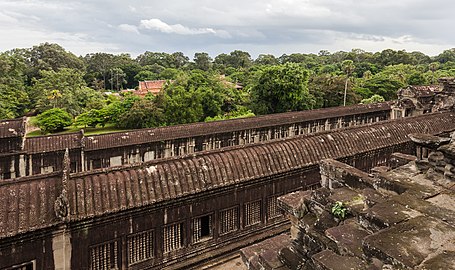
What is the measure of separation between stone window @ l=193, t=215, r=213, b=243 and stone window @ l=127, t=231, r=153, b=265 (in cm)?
97

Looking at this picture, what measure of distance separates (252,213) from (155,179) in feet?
8.27

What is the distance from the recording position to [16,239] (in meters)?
5.12

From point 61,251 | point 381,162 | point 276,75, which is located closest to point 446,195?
point 61,251

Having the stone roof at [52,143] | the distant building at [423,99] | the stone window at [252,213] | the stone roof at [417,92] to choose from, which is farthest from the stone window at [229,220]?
the stone roof at [417,92]

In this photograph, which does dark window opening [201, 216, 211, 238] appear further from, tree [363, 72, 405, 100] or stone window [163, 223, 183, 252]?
tree [363, 72, 405, 100]

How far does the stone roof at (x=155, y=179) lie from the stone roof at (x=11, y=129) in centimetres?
556

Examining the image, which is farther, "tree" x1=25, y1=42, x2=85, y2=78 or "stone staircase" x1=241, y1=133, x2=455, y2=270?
"tree" x1=25, y1=42, x2=85, y2=78

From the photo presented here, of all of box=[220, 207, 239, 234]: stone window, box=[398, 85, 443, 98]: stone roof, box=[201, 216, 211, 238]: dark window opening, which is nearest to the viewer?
box=[201, 216, 211, 238]: dark window opening

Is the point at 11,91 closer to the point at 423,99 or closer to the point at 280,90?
the point at 280,90

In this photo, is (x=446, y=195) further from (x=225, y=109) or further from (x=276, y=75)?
(x=225, y=109)

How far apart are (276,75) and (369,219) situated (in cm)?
2605

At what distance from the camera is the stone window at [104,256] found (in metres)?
5.89

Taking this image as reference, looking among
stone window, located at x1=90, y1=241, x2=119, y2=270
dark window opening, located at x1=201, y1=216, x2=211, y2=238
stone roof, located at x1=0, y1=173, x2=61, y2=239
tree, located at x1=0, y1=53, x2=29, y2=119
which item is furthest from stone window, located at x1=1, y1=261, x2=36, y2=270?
tree, located at x1=0, y1=53, x2=29, y2=119

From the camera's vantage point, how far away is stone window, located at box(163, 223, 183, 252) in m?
6.57
